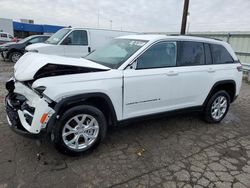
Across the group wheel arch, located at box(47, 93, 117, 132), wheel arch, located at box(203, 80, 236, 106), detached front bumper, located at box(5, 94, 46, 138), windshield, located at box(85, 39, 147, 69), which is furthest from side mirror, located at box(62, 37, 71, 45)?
wheel arch, located at box(203, 80, 236, 106)

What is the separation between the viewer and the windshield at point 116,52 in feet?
10.8

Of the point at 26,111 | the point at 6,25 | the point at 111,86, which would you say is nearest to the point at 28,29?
the point at 6,25

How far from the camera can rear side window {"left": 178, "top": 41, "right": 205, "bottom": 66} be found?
3.74 m

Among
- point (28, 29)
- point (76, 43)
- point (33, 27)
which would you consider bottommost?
point (76, 43)

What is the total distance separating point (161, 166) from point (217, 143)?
1.37 metres

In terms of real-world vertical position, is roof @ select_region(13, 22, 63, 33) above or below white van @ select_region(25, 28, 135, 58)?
above

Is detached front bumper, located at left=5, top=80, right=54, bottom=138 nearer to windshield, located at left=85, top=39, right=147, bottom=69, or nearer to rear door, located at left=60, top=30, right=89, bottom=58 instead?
windshield, located at left=85, top=39, right=147, bottom=69

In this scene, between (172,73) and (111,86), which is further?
(172,73)

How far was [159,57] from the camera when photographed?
353 centimetres

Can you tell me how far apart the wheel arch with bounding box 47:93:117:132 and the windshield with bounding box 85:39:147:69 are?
0.57m

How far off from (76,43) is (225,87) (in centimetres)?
662

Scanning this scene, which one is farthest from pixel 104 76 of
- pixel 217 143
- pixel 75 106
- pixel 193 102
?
pixel 217 143

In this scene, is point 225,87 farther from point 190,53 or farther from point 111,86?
point 111,86

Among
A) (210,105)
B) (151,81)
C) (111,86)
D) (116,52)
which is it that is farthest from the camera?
(210,105)
